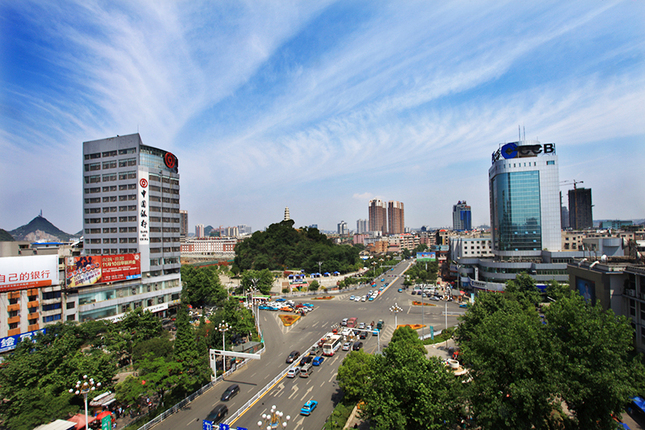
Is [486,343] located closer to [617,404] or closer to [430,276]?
[617,404]

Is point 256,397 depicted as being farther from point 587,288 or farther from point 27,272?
point 587,288

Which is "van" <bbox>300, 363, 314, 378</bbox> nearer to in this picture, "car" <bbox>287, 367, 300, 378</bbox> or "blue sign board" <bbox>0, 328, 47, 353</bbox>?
"car" <bbox>287, 367, 300, 378</bbox>

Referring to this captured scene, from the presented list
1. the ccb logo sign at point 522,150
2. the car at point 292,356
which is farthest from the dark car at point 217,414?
the ccb logo sign at point 522,150

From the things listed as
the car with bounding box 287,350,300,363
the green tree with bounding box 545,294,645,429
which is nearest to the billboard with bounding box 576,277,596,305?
the green tree with bounding box 545,294,645,429

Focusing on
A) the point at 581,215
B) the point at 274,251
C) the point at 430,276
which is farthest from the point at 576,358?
the point at 581,215

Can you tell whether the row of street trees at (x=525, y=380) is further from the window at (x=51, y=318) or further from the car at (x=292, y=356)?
the window at (x=51, y=318)

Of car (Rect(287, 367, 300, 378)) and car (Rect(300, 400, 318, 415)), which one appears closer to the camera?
car (Rect(300, 400, 318, 415))
